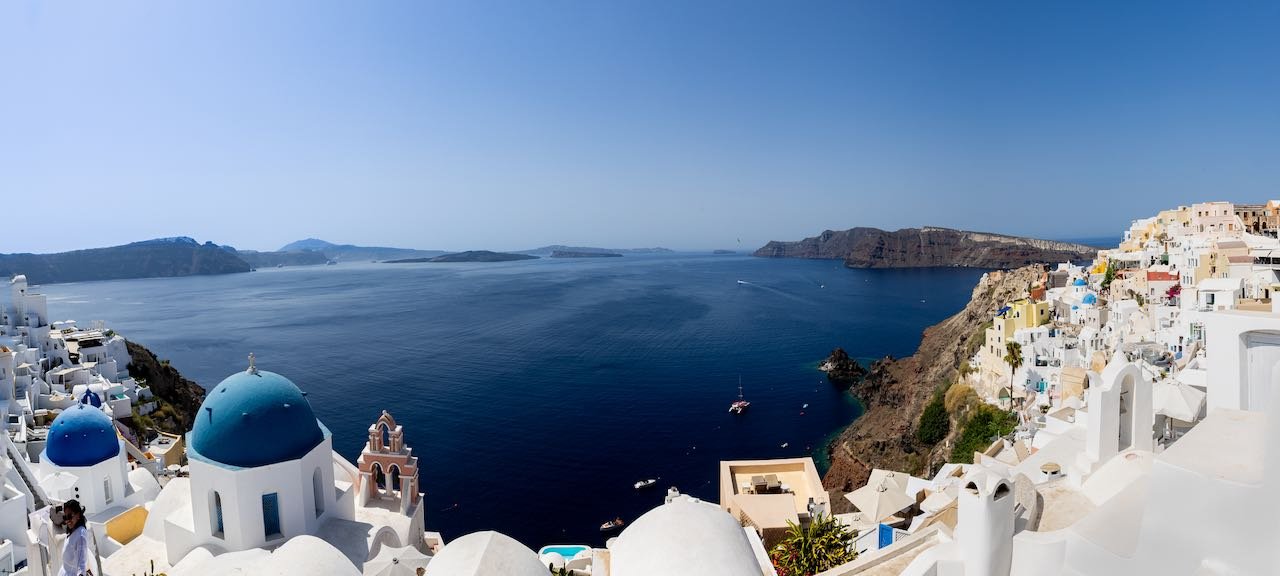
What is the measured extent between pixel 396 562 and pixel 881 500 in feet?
44.5

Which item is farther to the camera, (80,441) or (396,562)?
(80,441)

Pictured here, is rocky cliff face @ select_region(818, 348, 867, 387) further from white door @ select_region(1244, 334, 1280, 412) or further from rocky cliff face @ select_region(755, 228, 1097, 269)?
rocky cliff face @ select_region(755, 228, 1097, 269)

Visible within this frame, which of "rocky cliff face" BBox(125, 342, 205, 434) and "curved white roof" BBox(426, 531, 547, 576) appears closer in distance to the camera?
"curved white roof" BBox(426, 531, 547, 576)

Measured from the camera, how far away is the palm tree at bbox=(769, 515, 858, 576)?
13.8 metres

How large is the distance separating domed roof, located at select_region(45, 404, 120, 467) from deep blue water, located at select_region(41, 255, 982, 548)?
1608 cm

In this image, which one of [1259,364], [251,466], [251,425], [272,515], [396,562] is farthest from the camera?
[272,515]

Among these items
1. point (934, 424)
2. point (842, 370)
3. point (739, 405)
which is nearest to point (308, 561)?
point (934, 424)

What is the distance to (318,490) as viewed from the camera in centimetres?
1500

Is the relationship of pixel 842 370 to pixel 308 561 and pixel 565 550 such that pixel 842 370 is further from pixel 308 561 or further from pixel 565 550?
pixel 308 561

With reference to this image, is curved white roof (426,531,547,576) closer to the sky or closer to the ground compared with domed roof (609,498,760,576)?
closer to the sky

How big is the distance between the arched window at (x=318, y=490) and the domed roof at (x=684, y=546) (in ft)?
26.5

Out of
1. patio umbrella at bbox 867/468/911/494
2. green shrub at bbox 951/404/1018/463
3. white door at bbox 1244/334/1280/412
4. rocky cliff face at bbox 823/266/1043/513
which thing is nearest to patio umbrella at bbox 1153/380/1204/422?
white door at bbox 1244/334/1280/412

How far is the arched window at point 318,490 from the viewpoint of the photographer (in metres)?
14.9

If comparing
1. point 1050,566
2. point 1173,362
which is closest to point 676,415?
point 1173,362
